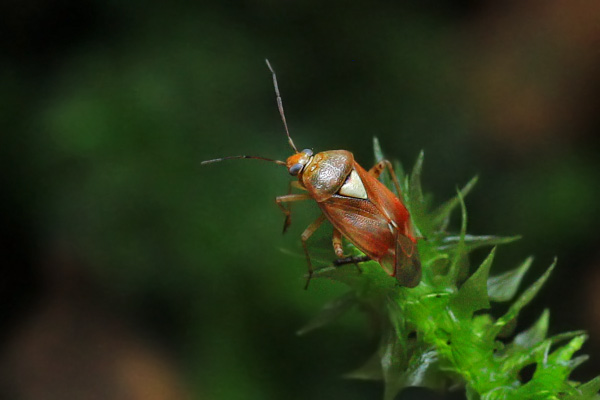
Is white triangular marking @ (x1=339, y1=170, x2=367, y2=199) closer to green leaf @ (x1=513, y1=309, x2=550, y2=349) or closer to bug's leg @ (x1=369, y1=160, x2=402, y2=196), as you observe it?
bug's leg @ (x1=369, y1=160, x2=402, y2=196)

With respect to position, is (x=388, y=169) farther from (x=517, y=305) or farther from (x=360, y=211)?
(x=517, y=305)

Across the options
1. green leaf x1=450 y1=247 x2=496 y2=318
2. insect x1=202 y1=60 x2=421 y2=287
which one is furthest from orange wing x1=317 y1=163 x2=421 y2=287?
green leaf x1=450 y1=247 x2=496 y2=318

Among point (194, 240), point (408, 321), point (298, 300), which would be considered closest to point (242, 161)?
point (194, 240)

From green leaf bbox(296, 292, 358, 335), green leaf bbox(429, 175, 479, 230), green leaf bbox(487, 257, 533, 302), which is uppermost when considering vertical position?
green leaf bbox(429, 175, 479, 230)

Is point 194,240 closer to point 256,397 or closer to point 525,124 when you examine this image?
point 256,397

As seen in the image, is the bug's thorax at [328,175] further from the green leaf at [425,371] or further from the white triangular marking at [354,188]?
the green leaf at [425,371]

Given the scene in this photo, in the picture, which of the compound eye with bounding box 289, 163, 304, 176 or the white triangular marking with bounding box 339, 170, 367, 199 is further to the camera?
the compound eye with bounding box 289, 163, 304, 176

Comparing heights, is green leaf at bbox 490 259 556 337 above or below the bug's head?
above

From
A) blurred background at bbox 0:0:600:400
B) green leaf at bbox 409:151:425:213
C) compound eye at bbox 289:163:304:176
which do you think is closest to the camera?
green leaf at bbox 409:151:425:213
